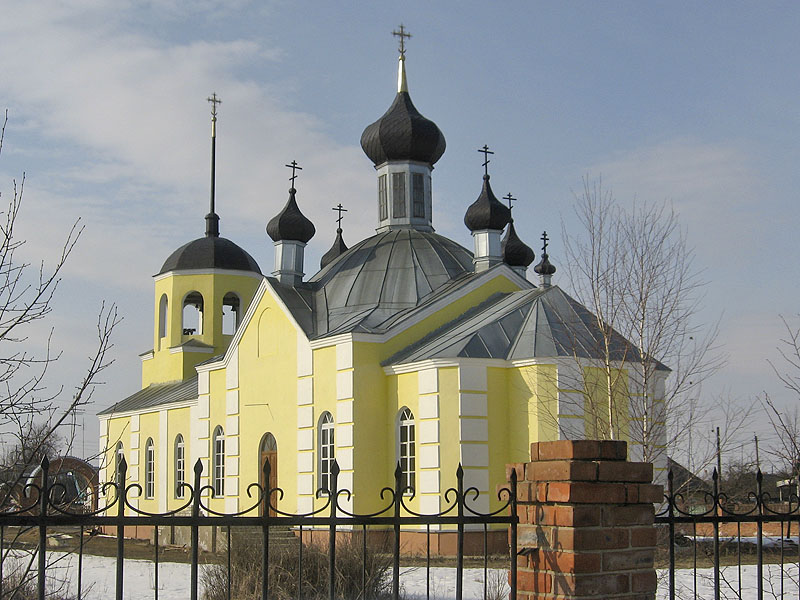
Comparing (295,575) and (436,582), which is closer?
(295,575)

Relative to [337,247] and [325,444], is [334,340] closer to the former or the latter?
[325,444]

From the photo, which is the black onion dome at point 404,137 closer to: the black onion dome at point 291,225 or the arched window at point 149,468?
the black onion dome at point 291,225

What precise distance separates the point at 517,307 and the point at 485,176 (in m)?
4.09

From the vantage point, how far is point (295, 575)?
→ 10.1 m

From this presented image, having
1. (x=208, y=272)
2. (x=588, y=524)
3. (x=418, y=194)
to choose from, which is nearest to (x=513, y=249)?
(x=418, y=194)

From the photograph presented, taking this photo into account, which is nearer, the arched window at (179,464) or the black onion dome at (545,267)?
the arched window at (179,464)

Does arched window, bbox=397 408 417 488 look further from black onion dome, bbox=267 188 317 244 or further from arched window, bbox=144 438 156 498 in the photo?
arched window, bbox=144 438 156 498

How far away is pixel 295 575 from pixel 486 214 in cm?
1089

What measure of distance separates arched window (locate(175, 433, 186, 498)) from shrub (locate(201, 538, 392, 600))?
13.4 metres

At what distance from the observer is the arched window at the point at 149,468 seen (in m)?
25.4

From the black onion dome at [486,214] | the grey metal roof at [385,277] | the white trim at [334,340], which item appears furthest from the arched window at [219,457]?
the black onion dome at [486,214]

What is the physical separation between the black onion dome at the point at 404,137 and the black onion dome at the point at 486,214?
6.65 feet

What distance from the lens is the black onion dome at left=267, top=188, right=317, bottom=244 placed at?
847 inches

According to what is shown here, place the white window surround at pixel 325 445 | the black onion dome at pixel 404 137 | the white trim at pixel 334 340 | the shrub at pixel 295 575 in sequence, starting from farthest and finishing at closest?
1. the black onion dome at pixel 404 137
2. the white window surround at pixel 325 445
3. the white trim at pixel 334 340
4. the shrub at pixel 295 575
